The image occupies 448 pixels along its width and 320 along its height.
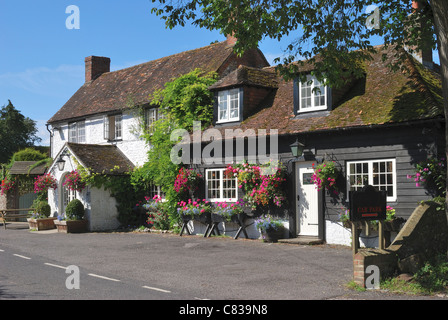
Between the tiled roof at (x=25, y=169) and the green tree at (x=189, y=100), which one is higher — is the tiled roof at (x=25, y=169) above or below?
below

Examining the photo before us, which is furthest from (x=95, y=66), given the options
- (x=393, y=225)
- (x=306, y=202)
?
(x=393, y=225)

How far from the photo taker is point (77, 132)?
26.6 metres

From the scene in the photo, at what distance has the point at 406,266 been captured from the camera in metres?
9.27

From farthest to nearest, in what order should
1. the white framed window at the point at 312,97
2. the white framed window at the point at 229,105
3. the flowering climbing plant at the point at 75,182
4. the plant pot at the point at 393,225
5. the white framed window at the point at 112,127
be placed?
1. the white framed window at the point at 112,127
2. the flowering climbing plant at the point at 75,182
3. the white framed window at the point at 229,105
4. the white framed window at the point at 312,97
5. the plant pot at the point at 393,225

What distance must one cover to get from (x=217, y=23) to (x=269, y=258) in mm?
6039

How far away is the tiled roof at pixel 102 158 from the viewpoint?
837 inches

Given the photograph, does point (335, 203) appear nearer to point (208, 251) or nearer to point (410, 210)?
point (410, 210)

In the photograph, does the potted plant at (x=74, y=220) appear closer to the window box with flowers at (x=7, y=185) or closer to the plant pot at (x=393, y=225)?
the window box with flowers at (x=7, y=185)

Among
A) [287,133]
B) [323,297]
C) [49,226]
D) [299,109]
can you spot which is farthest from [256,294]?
[49,226]

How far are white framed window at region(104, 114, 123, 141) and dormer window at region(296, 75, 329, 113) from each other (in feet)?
34.4

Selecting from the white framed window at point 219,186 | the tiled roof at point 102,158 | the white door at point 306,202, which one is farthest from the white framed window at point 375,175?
the tiled roof at point 102,158

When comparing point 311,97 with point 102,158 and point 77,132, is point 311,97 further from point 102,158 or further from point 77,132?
point 77,132

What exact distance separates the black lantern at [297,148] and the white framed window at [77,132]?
1425 centimetres
